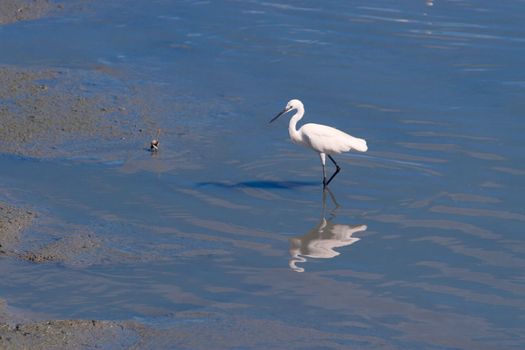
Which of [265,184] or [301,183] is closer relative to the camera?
[265,184]

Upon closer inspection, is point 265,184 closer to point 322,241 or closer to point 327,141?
point 327,141

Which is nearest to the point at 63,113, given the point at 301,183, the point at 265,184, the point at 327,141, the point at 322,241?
the point at 265,184

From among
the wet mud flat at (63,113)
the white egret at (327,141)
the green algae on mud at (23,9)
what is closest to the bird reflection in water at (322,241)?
the white egret at (327,141)

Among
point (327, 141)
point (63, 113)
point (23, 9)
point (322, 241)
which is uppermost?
point (23, 9)

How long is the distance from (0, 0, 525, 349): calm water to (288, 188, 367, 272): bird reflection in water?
0.03 metres

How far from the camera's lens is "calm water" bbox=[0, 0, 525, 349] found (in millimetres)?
8594

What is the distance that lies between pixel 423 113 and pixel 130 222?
187 inches

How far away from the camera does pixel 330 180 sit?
11.7 m

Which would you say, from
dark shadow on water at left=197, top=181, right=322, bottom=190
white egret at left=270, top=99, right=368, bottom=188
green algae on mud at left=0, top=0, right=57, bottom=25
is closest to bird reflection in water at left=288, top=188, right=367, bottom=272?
dark shadow on water at left=197, top=181, right=322, bottom=190

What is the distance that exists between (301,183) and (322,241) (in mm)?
1650

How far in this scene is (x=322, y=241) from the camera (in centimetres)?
1020

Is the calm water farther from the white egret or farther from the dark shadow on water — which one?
the white egret

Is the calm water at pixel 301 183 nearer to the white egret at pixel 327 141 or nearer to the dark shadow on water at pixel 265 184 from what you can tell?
the dark shadow on water at pixel 265 184

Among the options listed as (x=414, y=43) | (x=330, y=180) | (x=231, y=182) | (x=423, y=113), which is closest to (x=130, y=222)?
(x=231, y=182)
